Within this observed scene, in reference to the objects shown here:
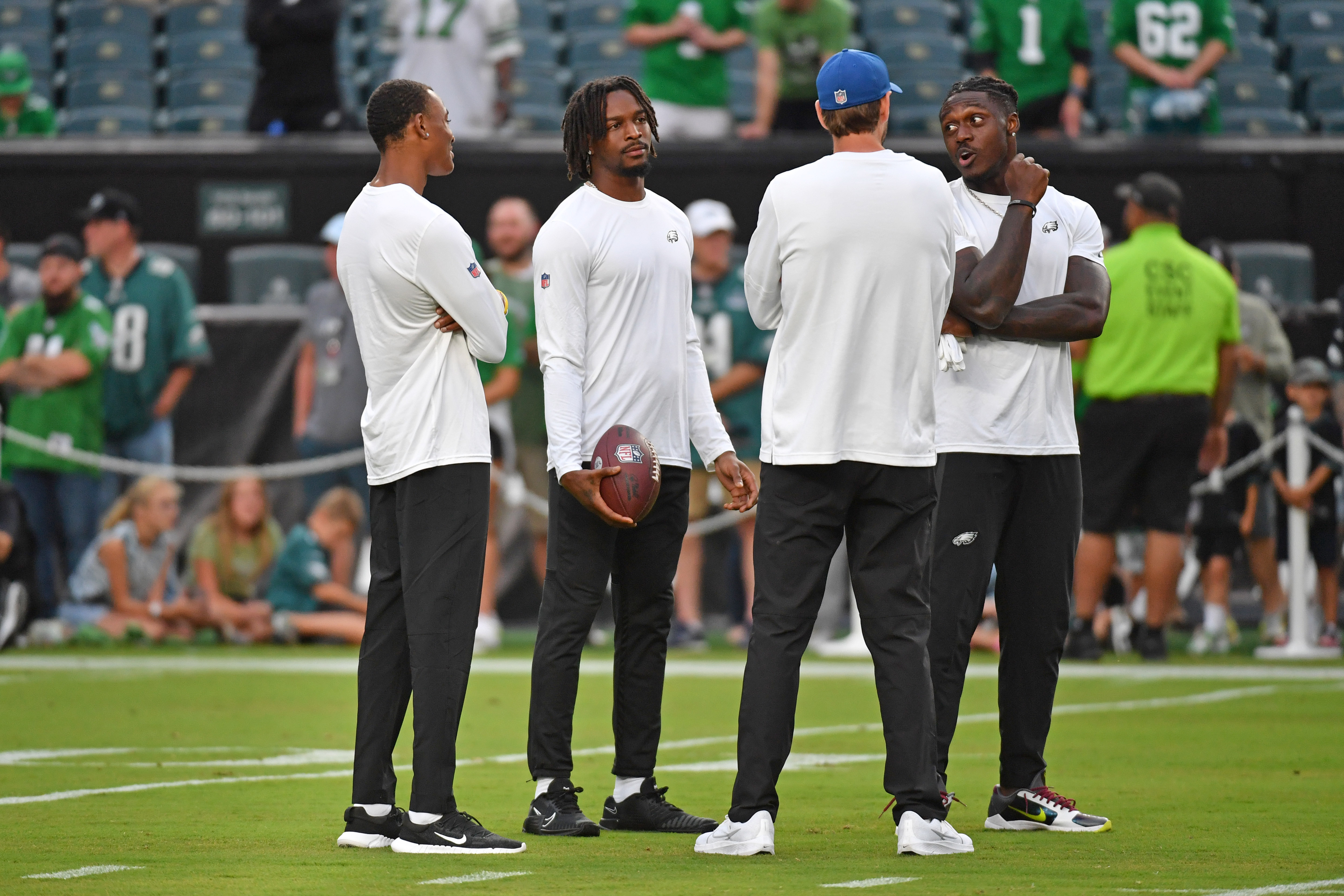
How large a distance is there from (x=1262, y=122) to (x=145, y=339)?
30.7 feet

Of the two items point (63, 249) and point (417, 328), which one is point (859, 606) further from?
point (63, 249)

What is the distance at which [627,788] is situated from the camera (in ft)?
19.2

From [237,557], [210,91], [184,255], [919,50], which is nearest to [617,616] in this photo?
[237,557]

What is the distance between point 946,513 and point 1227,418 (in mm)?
7091

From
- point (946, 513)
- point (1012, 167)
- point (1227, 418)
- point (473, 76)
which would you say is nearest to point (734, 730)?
point (946, 513)

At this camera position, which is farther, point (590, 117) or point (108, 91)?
point (108, 91)

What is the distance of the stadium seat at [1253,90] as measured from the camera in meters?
16.8

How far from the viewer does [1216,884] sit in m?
4.62

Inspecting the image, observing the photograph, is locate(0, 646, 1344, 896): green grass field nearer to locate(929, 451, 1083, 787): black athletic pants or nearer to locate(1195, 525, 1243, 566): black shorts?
locate(929, 451, 1083, 787): black athletic pants

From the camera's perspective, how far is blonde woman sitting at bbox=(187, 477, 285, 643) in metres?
12.7

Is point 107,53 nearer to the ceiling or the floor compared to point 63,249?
nearer to the ceiling

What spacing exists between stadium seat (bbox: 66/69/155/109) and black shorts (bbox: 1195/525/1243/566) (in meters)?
10.6

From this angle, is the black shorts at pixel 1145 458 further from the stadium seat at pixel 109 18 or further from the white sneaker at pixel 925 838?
the stadium seat at pixel 109 18

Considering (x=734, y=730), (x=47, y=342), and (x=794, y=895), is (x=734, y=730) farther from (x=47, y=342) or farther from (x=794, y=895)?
(x=47, y=342)
